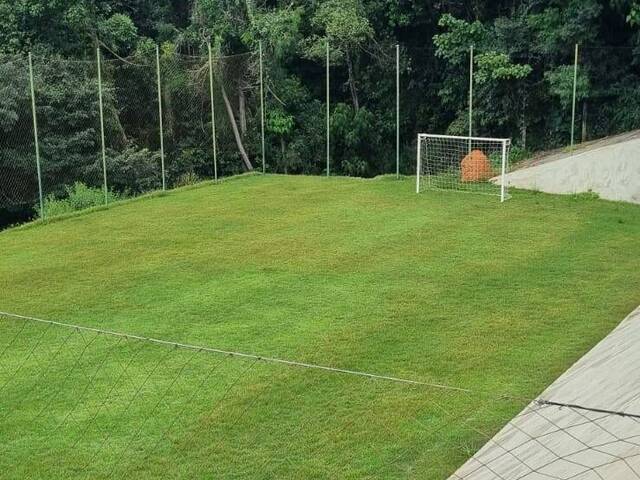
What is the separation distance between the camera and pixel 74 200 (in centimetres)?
1359

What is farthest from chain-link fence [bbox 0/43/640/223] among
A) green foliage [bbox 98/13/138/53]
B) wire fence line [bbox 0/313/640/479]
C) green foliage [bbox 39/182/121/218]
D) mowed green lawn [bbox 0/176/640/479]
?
wire fence line [bbox 0/313/640/479]

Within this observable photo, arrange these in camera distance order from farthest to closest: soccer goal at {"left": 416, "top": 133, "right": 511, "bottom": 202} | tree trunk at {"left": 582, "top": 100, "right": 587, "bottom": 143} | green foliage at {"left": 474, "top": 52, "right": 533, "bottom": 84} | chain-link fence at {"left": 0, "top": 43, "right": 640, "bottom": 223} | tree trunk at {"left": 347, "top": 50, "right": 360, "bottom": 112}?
tree trunk at {"left": 347, "top": 50, "right": 360, "bottom": 112} < green foliage at {"left": 474, "top": 52, "right": 533, "bottom": 84} < tree trunk at {"left": 582, "top": 100, "right": 587, "bottom": 143} < chain-link fence at {"left": 0, "top": 43, "right": 640, "bottom": 223} < soccer goal at {"left": 416, "top": 133, "right": 511, "bottom": 202}

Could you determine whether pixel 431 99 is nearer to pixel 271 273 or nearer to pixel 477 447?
pixel 271 273

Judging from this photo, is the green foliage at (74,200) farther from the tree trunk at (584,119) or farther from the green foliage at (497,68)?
the tree trunk at (584,119)

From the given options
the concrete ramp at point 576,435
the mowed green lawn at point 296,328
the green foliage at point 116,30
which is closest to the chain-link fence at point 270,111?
the green foliage at point 116,30

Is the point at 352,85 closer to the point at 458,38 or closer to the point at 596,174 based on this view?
the point at 458,38

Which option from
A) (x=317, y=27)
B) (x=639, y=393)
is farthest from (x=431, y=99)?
(x=639, y=393)

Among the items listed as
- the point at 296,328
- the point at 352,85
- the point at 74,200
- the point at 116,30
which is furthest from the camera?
the point at 352,85

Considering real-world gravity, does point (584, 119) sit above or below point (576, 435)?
above

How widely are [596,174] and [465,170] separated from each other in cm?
208

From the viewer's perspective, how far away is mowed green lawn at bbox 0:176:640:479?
548cm

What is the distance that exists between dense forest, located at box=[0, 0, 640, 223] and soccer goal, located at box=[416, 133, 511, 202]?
6.39ft

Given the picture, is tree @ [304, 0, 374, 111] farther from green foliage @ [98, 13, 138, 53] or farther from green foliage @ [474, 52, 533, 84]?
green foliage @ [98, 13, 138, 53]

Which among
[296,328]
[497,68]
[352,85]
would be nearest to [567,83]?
[497,68]
